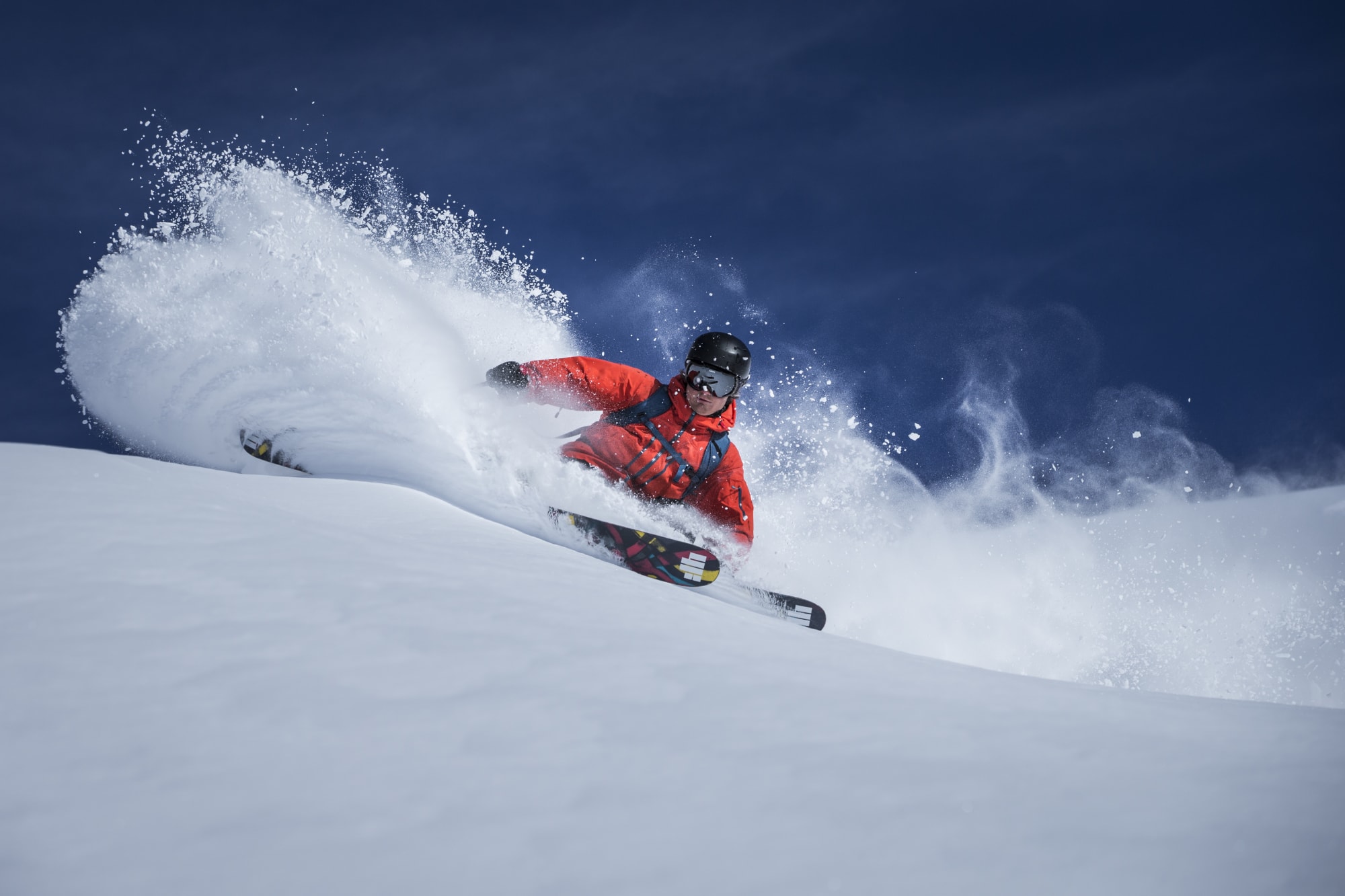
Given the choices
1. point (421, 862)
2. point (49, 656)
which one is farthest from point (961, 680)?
point (49, 656)

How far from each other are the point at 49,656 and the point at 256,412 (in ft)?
14.3

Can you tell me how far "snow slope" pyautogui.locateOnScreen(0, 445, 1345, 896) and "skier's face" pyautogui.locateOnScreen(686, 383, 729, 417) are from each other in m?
3.78

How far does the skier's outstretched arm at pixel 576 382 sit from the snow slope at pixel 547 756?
138 inches

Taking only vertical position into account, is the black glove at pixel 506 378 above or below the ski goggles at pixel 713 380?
below

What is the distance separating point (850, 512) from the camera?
10086mm

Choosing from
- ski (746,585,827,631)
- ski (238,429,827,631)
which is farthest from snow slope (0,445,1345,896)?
ski (746,585,827,631)

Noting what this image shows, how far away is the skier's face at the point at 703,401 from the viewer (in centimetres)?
577

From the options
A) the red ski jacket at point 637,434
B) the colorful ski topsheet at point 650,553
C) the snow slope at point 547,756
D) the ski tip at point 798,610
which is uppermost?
the red ski jacket at point 637,434

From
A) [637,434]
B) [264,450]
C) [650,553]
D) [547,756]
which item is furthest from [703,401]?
[547,756]

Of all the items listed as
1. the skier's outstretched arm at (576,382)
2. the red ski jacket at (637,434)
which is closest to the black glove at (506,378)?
the skier's outstretched arm at (576,382)

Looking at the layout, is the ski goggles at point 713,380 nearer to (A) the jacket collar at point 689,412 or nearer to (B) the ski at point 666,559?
(A) the jacket collar at point 689,412

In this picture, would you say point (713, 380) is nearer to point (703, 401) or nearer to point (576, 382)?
point (703, 401)

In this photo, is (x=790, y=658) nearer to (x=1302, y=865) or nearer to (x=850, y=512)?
(x=1302, y=865)

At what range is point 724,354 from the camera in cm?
568
